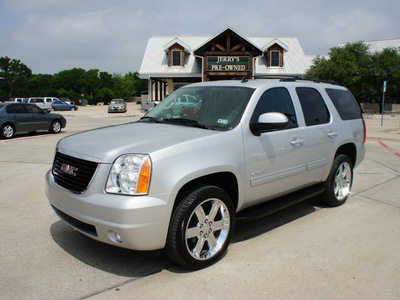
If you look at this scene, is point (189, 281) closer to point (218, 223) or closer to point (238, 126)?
point (218, 223)

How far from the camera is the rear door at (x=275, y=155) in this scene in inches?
151

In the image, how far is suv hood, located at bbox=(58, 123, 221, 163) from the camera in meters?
3.19

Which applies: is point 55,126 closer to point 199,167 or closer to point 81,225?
point 81,225

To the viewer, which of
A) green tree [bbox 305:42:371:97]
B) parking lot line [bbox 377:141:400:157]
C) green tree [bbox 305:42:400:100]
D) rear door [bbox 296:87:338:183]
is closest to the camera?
rear door [bbox 296:87:338:183]

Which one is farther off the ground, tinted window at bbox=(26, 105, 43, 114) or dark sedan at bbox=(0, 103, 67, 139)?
tinted window at bbox=(26, 105, 43, 114)

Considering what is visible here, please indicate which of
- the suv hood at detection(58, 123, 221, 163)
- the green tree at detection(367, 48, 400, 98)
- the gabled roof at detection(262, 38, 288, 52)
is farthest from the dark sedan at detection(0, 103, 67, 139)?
the green tree at detection(367, 48, 400, 98)

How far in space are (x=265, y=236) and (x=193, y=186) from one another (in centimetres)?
138

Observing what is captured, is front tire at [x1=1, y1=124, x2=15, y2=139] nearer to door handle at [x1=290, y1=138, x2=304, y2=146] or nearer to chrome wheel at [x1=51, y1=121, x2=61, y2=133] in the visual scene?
chrome wheel at [x1=51, y1=121, x2=61, y2=133]

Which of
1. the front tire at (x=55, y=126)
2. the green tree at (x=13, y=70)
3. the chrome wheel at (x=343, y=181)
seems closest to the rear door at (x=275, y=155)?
the chrome wheel at (x=343, y=181)

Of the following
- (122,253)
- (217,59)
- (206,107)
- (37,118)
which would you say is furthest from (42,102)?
(122,253)

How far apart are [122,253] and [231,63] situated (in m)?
29.3

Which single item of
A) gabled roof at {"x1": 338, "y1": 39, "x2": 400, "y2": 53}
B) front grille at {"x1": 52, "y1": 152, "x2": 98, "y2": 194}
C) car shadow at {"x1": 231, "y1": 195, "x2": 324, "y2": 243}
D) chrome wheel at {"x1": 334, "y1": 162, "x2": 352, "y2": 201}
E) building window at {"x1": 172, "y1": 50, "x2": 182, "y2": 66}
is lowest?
car shadow at {"x1": 231, "y1": 195, "x2": 324, "y2": 243}

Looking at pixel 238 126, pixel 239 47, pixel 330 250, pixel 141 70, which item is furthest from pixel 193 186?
pixel 141 70

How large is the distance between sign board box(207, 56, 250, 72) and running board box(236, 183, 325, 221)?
27.5m
